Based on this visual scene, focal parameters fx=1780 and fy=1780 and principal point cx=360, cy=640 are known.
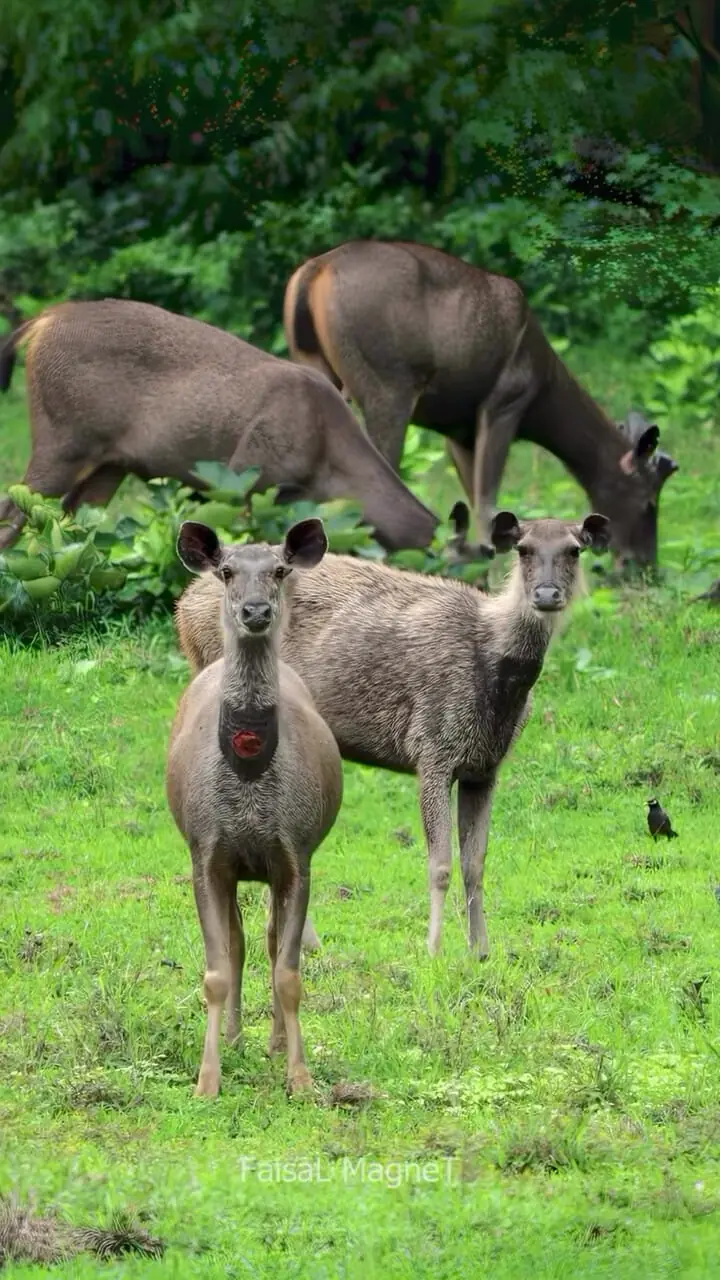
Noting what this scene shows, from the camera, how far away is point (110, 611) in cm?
1056

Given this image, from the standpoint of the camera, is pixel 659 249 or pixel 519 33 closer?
pixel 519 33

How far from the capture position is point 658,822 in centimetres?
793

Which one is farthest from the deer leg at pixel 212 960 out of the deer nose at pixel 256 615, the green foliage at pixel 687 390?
the green foliage at pixel 687 390

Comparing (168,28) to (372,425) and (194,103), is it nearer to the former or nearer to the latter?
(194,103)

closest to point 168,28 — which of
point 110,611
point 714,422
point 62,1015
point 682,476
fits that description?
point 62,1015

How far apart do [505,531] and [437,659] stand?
0.59m

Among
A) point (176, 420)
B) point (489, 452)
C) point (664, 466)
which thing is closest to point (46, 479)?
point (176, 420)

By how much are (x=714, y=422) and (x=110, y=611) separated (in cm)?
796

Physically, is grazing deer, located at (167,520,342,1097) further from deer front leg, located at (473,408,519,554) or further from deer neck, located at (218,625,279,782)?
deer front leg, located at (473,408,519,554)

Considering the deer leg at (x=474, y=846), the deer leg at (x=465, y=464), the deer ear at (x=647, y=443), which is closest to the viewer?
the deer leg at (x=474, y=846)

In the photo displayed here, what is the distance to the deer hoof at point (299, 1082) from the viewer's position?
4.68m

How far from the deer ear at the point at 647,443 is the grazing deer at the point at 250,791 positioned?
8148 millimetres

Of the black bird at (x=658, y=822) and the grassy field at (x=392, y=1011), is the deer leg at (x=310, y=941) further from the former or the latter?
the black bird at (x=658, y=822)

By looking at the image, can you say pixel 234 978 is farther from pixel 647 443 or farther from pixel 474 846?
pixel 647 443
